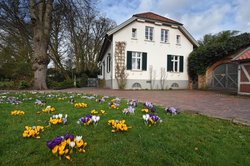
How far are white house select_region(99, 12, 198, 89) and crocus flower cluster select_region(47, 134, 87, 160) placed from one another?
13792 millimetres

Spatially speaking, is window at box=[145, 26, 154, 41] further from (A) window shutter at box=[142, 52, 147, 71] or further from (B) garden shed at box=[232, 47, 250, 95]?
(B) garden shed at box=[232, 47, 250, 95]

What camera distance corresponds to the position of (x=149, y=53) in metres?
17.0

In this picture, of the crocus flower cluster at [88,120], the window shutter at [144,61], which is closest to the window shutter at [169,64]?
the window shutter at [144,61]

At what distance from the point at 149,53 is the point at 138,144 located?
600 inches

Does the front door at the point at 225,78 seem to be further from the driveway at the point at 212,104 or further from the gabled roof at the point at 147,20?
the driveway at the point at 212,104

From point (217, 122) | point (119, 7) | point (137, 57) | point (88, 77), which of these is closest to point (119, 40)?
point (137, 57)

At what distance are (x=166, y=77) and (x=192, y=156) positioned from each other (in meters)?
15.9

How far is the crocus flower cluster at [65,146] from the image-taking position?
1926 millimetres

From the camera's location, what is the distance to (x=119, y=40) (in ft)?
52.5

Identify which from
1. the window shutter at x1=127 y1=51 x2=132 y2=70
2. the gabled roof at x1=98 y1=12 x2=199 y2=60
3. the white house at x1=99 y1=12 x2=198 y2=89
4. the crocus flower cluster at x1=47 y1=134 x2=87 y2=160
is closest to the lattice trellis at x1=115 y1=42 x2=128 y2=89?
the white house at x1=99 y1=12 x2=198 y2=89

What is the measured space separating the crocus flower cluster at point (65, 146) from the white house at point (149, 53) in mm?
13792

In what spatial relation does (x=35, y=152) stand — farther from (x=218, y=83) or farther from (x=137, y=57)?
(x=218, y=83)

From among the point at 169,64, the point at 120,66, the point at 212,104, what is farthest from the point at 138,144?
the point at 169,64

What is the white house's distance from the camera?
15984 millimetres
